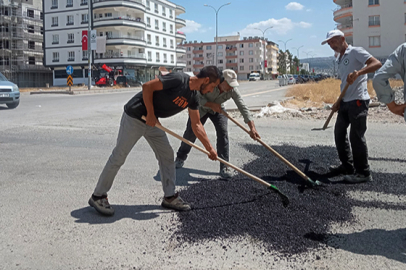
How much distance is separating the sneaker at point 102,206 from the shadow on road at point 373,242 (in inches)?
78.1

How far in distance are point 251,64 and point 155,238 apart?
373 feet

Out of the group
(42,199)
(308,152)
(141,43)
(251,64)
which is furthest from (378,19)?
(251,64)

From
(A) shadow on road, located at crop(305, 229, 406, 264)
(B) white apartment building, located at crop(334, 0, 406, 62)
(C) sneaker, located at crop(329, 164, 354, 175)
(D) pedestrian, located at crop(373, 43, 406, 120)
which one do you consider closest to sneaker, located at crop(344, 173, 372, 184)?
(C) sneaker, located at crop(329, 164, 354, 175)

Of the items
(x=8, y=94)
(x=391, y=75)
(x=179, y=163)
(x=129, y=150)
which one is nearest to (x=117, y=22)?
(x=8, y=94)

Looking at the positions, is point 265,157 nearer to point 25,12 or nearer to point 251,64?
point 25,12

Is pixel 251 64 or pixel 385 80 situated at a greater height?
pixel 251 64

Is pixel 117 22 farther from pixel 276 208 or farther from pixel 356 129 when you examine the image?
pixel 276 208

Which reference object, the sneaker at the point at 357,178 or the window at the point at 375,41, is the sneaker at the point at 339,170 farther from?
the window at the point at 375,41

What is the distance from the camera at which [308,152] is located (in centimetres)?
679

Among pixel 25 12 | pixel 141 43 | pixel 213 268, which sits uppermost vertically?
pixel 25 12

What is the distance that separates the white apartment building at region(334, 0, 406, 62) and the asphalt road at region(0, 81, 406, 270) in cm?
4342

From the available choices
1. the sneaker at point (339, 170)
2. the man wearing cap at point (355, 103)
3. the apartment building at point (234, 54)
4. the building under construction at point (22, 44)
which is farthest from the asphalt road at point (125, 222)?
the apartment building at point (234, 54)

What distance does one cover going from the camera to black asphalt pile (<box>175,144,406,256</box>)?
340 centimetres

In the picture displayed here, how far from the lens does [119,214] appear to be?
4.03 metres
